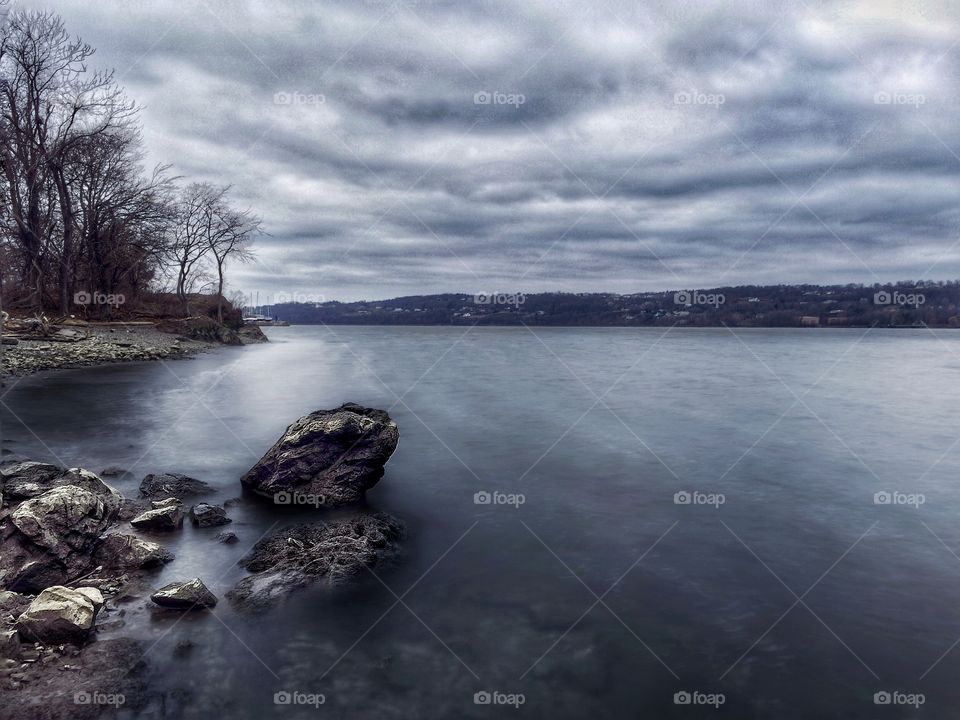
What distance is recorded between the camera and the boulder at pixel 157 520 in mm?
10336

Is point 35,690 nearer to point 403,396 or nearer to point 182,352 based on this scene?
point 403,396

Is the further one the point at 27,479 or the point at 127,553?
the point at 27,479

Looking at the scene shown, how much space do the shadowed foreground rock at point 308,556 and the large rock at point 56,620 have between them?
1734 mm

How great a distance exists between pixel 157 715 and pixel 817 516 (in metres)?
12.5

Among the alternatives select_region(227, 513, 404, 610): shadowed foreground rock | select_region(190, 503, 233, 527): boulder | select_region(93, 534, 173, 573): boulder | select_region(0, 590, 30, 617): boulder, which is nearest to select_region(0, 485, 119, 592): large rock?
select_region(93, 534, 173, 573): boulder

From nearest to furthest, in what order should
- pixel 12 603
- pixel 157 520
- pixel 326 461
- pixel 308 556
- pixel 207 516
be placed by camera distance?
pixel 12 603
pixel 308 556
pixel 157 520
pixel 207 516
pixel 326 461

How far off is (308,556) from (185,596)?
6.36ft

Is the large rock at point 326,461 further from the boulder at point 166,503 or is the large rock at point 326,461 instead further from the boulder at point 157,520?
the boulder at point 157,520

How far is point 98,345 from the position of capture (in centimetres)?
3912

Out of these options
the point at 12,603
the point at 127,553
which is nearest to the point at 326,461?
the point at 127,553

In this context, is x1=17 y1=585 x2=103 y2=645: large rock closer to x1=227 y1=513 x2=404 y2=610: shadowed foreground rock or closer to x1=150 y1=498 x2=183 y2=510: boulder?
x1=227 y1=513 x2=404 y2=610: shadowed foreground rock

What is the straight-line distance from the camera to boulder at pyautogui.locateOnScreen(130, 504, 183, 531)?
33.9ft

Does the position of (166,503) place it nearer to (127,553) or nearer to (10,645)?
(127,553)

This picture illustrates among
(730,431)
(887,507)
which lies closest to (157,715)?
(887,507)
